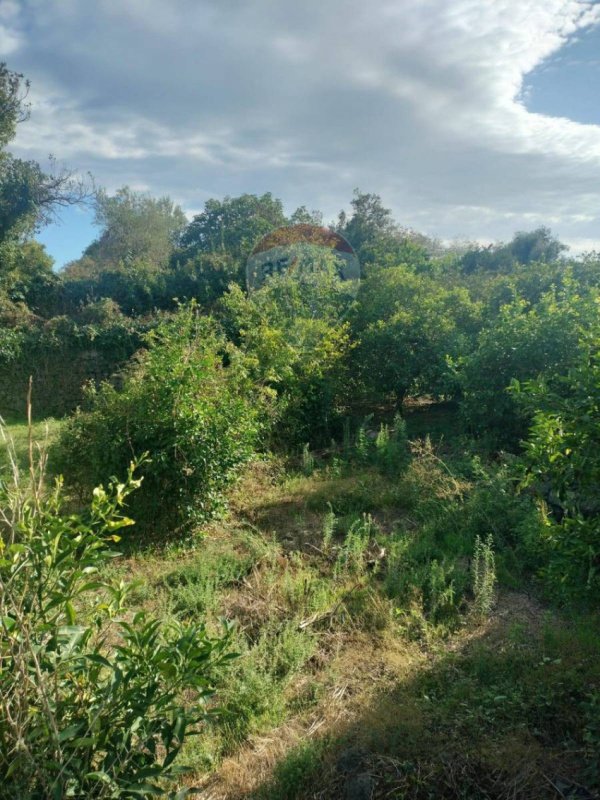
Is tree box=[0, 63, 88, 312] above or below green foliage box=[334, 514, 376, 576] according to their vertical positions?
above

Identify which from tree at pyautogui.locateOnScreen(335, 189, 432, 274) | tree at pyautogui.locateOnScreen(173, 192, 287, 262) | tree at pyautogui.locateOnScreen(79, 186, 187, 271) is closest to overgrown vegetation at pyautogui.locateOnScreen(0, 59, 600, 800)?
tree at pyautogui.locateOnScreen(335, 189, 432, 274)

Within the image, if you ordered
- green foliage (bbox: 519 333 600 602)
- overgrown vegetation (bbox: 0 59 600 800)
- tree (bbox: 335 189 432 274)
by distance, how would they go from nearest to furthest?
overgrown vegetation (bbox: 0 59 600 800)
green foliage (bbox: 519 333 600 602)
tree (bbox: 335 189 432 274)

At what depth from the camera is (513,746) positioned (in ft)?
7.82

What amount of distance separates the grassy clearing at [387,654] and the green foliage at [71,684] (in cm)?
26

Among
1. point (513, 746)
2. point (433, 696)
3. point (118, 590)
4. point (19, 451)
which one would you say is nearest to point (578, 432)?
point (513, 746)

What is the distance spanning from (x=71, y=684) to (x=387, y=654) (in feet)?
6.91

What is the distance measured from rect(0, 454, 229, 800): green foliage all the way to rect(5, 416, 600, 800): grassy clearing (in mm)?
262

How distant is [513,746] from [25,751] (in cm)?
207

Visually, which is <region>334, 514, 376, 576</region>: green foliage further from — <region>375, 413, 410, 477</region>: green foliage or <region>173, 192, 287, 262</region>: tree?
<region>173, 192, 287, 262</region>: tree

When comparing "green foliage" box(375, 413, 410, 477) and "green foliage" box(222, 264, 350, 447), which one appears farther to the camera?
"green foliage" box(222, 264, 350, 447)

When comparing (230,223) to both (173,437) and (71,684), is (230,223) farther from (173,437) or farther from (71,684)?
(71,684)

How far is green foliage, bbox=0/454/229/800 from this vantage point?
1556 mm

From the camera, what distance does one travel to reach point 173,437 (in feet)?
16.0
